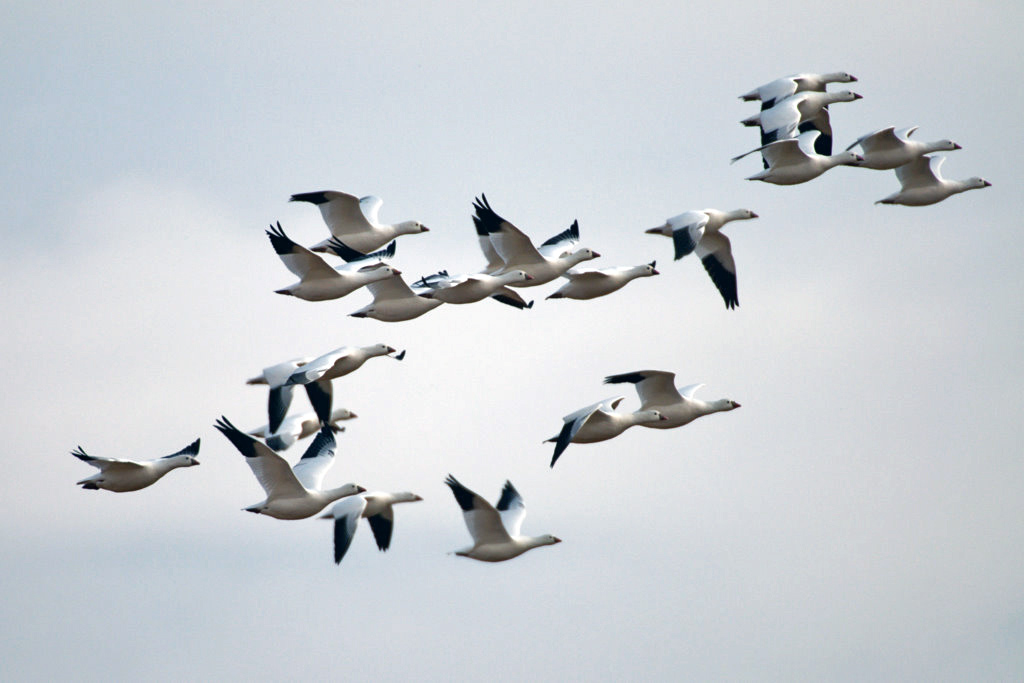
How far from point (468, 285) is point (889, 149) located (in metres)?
6.13

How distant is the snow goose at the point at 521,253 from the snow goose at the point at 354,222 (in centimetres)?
200

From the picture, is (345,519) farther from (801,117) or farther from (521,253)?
(801,117)

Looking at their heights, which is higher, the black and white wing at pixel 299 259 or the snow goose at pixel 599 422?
the black and white wing at pixel 299 259

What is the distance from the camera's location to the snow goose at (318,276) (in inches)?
737

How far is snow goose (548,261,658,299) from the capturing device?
19703mm

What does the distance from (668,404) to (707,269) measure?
254 centimetres

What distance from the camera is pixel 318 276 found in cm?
1888

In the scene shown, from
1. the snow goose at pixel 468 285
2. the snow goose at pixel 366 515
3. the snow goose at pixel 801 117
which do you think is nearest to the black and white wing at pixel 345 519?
the snow goose at pixel 366 515

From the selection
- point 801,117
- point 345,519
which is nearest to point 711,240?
point 801,117

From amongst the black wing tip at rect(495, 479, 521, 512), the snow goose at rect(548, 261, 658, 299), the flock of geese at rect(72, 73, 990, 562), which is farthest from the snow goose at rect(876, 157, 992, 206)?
the black wing tip at rect(495, 479, 521, 512)

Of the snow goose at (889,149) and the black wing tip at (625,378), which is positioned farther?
the snow goose at (889,149)

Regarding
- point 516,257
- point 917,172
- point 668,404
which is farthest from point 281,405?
point 917,172

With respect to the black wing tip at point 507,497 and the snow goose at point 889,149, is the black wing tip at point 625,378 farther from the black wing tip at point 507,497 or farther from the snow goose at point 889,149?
the snow goose at point 889,149

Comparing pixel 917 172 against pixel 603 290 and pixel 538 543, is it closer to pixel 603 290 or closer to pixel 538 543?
pixel 603 290
